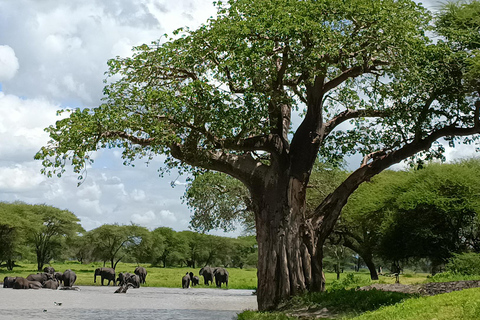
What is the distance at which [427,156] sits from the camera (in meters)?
19.6

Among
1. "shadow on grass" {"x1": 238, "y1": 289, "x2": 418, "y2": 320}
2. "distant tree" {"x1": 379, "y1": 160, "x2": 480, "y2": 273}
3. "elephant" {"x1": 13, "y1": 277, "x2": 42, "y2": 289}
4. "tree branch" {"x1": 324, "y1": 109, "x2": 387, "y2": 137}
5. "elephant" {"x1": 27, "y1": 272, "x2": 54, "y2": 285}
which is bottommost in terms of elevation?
"shadow on grass" {"x1": 238, "y1": 289, "x2": 418, "y2": 320}

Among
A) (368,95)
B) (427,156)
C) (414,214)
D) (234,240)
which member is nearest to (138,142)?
(368,95)

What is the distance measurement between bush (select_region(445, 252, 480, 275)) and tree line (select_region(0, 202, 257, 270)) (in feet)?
125

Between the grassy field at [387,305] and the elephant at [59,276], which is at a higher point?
the elephant at [59,276]

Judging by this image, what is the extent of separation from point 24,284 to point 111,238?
89.2 ft

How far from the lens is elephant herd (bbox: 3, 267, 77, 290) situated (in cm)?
3467

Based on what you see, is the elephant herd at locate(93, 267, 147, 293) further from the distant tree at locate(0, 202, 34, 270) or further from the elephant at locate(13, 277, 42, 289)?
the distant tree at locate(0, 202, 34, 270)

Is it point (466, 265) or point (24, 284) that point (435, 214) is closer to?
point (466, 265)

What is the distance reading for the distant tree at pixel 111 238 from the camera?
2389 inches

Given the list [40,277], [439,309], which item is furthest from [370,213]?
[439,309]

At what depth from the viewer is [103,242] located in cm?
6175

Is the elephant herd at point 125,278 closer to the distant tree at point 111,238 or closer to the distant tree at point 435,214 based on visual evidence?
the distant tree at point 111,238

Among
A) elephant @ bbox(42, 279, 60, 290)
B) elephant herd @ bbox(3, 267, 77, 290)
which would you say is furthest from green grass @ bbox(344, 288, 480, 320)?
elephant @ bbox(42, 279, 60, 290)

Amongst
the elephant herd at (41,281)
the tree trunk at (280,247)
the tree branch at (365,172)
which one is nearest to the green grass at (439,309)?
the tree trunk at (280,247)
